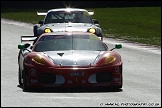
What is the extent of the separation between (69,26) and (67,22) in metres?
1.04

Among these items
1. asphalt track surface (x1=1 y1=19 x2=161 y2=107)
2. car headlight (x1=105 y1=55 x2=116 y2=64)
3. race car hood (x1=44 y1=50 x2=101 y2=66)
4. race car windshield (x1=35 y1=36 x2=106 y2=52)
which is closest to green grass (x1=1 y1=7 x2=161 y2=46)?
asphalt track surface (x1=1 y1=19 x2=161 y2=107)

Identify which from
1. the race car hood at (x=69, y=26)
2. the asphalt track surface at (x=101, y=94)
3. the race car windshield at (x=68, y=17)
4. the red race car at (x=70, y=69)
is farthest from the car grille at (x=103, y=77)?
the race car windshield at (x=68, y=17)

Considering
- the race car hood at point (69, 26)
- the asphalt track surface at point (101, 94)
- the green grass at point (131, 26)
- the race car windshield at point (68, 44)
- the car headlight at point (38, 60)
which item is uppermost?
the race car windshield at point (68, 44)

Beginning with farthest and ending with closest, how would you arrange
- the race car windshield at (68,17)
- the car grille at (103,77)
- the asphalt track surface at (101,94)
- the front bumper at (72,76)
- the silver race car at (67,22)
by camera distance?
the race car windshield at (68,17) → the silver race car at (67,22) → the car grille at (103,77) → the front bumper at (72,76) → the asphalt track surface at (101,94)

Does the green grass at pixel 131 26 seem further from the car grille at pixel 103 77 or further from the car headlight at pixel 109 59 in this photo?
the car grille at pixel 103 77

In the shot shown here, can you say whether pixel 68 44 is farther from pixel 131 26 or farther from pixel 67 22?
pixel 131 26

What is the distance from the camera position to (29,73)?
1173 cm

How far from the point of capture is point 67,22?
2333 cm

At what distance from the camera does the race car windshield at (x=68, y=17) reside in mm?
23484

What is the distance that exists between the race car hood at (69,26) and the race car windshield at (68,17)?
31.4 inches

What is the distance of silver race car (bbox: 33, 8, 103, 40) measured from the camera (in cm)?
2200

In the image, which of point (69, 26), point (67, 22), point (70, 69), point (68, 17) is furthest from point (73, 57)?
point (68, 17)

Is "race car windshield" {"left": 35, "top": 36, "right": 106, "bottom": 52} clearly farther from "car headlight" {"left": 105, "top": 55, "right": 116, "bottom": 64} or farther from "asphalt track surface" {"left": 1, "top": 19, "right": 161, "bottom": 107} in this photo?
"asphalt track surface" {"left": 1, "top": 19, "right": 161, "bottom": 107}

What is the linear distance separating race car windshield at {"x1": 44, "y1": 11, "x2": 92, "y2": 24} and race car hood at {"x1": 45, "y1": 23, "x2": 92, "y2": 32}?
0.80 m
